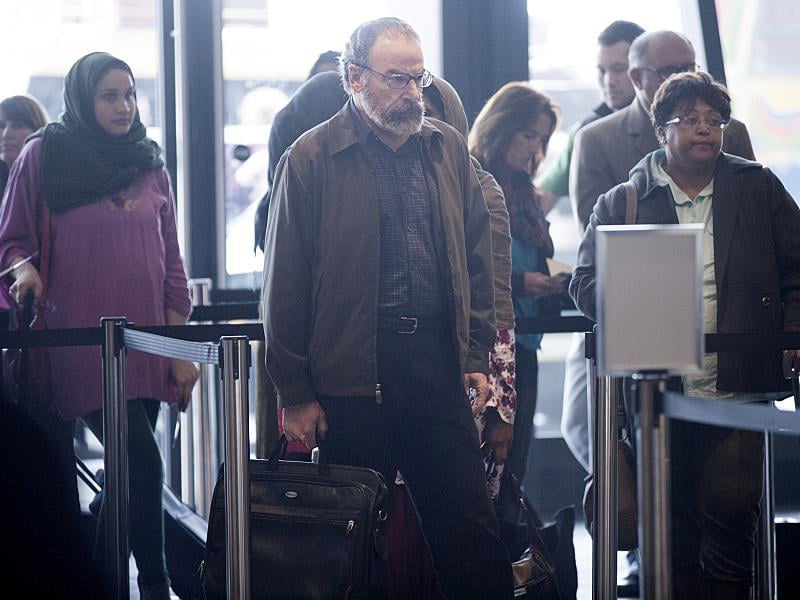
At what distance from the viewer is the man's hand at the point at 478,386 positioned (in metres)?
3.43

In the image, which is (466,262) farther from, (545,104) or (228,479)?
(545,104)

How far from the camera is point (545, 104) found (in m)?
4.70

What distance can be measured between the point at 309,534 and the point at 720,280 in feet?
4.32

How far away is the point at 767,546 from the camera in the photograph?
154 inches

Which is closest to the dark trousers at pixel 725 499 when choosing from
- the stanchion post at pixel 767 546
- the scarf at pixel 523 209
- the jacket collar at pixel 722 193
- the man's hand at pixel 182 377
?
the stanchion post at pixel 767 546

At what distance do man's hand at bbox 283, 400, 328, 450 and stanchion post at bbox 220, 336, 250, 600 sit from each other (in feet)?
0.40

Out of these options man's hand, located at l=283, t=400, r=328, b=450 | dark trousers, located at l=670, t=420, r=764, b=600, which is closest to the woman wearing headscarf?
man's hand, located at l=283, t=400, r=328, b=450

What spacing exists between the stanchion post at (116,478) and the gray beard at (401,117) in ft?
3.49

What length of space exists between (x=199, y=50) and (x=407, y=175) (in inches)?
118

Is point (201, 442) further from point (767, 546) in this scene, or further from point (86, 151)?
point (767, 546)

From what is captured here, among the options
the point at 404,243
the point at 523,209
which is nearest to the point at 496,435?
the point at 404,243

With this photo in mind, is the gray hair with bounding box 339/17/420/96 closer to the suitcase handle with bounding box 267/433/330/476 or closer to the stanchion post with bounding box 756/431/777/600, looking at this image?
the suitcase handle with bounding box 267/433/330/476

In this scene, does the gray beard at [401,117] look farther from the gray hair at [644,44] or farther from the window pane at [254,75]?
the window pane at [254,75]

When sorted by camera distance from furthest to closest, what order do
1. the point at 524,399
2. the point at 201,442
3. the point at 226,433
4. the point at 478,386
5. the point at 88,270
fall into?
the point at 201,442 → the point at 524,399 → the point at 88,270 → the point at 478,386 → the point at 226,433
